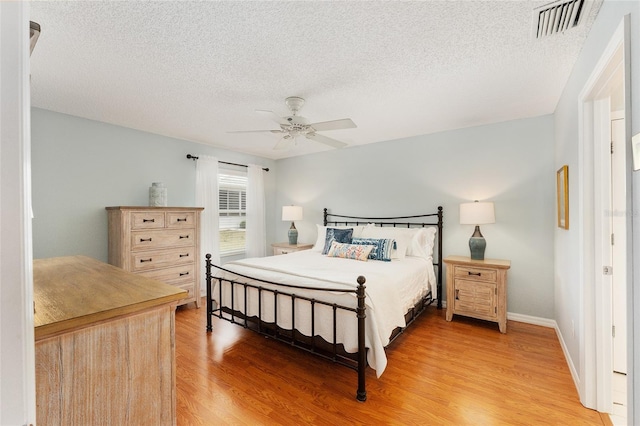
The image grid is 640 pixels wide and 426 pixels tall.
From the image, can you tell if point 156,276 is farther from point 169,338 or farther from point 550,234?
point 550,234

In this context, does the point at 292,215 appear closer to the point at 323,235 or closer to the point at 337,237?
the point at 323,235

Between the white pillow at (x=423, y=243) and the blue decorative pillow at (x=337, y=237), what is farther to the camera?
the blue decorative pillow at (x=337, y=237)

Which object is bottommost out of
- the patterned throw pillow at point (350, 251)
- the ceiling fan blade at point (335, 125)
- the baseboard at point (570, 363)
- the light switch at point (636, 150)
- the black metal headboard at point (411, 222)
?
the baseboard at point (570, 363)

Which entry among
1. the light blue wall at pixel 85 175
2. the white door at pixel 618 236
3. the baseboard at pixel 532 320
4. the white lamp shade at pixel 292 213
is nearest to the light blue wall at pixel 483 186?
the baseboard at pixel 532 320

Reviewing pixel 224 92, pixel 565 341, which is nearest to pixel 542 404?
pixel 565 341

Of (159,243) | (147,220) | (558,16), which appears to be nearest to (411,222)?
(558,16)

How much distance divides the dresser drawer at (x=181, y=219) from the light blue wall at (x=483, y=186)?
2382mm

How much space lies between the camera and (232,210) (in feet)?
17.3

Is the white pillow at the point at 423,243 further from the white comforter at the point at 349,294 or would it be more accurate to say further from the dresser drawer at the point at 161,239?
the dresser drawer at the point at 161,239

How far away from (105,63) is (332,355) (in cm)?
295

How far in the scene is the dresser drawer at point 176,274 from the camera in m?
3.67

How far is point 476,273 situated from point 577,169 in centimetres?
157

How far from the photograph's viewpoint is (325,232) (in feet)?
15.0

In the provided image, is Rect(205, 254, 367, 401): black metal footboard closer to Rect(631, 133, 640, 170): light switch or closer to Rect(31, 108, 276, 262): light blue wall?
Rect(631, 133, 640, 170): light switch
